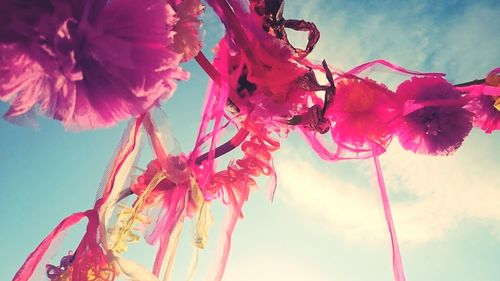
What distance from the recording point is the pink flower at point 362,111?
3.89 ft

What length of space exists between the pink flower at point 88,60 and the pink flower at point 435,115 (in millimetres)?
664

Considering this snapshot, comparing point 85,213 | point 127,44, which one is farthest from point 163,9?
point 85,213

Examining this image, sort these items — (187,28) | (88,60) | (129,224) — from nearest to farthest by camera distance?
(88,60)
(187,28)
(129,224)

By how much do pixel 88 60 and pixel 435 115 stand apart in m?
0.88

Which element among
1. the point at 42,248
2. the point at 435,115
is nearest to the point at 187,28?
the point at 42,248

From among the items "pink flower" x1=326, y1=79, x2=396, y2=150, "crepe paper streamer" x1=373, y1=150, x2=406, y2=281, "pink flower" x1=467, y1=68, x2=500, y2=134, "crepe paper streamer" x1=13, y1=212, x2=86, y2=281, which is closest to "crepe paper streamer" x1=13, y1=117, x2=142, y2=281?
"crepe paper streamer" x1=13, y1=212, x2=86, y2=281

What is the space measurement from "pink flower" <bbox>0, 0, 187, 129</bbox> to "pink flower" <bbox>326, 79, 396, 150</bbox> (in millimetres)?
504

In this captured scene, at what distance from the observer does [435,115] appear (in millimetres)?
1201

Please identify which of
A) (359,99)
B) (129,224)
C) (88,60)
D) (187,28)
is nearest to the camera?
(88,60)

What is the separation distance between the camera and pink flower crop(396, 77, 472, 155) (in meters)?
1.19

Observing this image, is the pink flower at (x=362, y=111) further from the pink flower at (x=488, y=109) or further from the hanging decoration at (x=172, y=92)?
the pink flower at (x=488, y=109)

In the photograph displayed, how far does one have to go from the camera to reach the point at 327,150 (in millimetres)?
1271

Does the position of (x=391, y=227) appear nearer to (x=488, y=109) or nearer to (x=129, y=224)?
(x=488, y=109)

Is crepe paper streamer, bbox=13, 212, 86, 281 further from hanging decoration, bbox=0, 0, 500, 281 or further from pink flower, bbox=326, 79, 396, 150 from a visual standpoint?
pink flower, bbox=326, 79, 396, 150
